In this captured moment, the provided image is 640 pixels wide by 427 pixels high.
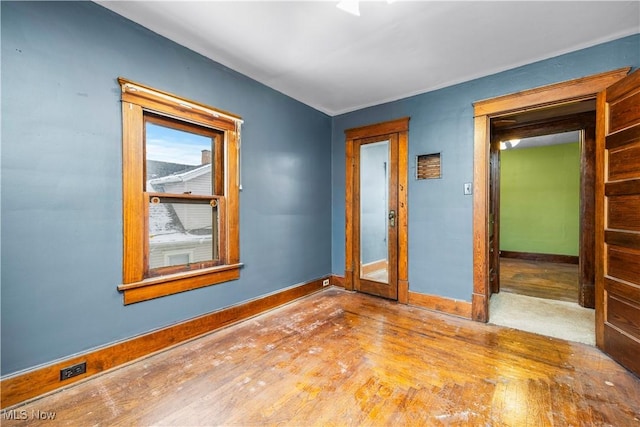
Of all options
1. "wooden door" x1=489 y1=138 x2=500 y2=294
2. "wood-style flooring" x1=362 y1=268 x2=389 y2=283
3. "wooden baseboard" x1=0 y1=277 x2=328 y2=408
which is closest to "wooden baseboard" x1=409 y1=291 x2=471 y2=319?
"wood-style flooring" x1=362 y1=268 x2=389 y2=283

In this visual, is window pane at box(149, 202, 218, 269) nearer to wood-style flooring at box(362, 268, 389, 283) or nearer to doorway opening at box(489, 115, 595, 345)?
wood-style flooring at box(362, 268, 389, 283)

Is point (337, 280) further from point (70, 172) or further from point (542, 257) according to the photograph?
point (542, 257)

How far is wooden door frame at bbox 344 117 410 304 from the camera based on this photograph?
136 inches

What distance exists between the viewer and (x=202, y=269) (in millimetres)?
2584

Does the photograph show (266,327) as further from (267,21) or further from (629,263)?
(629,263)

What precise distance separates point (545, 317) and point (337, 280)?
254cm

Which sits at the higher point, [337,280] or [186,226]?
[186,226]

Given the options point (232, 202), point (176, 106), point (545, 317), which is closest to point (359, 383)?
point (232, 202)

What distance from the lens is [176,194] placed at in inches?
94.5

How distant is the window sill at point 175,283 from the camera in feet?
6.91

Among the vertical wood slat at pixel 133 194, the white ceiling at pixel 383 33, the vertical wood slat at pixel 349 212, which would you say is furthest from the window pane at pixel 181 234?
the vertical wood slat at pixel 349 212

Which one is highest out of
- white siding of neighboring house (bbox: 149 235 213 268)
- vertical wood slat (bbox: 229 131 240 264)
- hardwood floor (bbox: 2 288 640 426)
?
vertical wood slat (bbox: 229 131 240 264)

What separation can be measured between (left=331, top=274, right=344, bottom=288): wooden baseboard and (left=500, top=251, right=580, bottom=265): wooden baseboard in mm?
5182

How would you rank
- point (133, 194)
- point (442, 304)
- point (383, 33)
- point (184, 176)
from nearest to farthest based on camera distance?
point (133, 194), point (383, 33), point (184, 176), point (442, 304)
